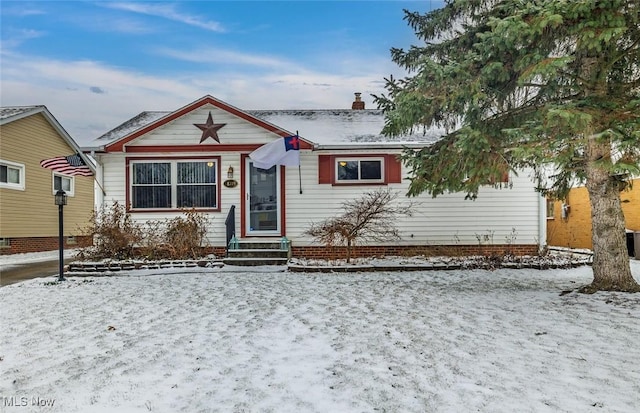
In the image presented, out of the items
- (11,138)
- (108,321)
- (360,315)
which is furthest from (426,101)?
(11,138)

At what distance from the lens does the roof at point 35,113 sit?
14.3m

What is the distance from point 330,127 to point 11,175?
39.9 ft

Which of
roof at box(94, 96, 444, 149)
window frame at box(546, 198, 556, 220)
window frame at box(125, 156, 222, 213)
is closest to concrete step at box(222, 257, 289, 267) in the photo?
window frame at box(125, 156, 222, 213)

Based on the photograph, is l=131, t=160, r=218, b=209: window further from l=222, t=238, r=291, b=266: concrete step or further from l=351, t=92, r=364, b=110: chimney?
l=351, t=92, r=364, b=110: chimney

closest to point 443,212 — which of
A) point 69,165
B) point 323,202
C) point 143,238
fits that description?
point 323,202

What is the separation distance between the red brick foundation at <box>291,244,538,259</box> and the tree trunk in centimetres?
485

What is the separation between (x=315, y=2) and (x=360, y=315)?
1210 cm

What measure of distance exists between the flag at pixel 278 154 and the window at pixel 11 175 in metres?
10.3

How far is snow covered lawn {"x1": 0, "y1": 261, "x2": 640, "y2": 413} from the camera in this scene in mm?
3094

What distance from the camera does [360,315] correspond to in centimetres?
552

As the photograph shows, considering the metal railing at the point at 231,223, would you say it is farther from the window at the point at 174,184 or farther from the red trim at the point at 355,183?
the red trim at the point at 355,183

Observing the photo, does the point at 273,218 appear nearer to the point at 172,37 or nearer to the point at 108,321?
the point at 108,321

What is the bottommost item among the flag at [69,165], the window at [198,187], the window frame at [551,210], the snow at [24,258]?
the snow at [24,258]

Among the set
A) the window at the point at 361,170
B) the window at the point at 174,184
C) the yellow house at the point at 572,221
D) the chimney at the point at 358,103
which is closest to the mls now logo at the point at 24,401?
the window at the point at 174,184
